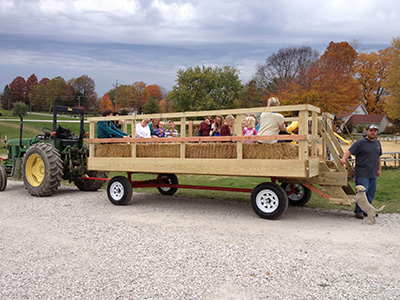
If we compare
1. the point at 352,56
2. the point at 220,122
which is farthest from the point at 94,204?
the point at 352,56

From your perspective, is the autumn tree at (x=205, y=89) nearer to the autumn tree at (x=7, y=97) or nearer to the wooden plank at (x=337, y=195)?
the wooden plank at (x=337, y=195)

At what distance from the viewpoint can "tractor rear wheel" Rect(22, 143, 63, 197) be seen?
10.0m

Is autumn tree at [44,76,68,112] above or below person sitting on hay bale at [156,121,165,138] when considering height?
above

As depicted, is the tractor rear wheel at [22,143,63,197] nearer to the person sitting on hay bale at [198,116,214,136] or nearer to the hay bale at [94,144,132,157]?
the hay bale at [94,144,132,157]

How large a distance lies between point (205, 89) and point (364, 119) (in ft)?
112

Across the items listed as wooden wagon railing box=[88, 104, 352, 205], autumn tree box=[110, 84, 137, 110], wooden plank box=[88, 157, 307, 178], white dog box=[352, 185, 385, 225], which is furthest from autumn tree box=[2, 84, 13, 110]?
white dog box=[352, 185, 385, 225]

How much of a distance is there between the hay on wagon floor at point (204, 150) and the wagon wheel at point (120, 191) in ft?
2.09

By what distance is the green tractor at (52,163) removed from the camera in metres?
10.1

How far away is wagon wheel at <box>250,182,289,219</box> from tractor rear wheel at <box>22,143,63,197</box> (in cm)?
551

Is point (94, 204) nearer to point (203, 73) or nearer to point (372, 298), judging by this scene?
point (372, 298)

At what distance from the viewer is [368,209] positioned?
718 cm

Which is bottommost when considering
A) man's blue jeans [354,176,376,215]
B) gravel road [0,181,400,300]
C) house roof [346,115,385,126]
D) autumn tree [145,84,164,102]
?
gravel road [0,181,400,300]

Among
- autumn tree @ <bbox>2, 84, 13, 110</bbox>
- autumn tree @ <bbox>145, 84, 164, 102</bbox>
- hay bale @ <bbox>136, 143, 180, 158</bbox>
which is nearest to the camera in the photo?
hay bale @ <bbox>136, 143, 180, 158</bbox>

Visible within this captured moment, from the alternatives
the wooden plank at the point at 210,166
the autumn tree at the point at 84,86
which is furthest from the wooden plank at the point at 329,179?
the autumn tree at the point at 84,86
